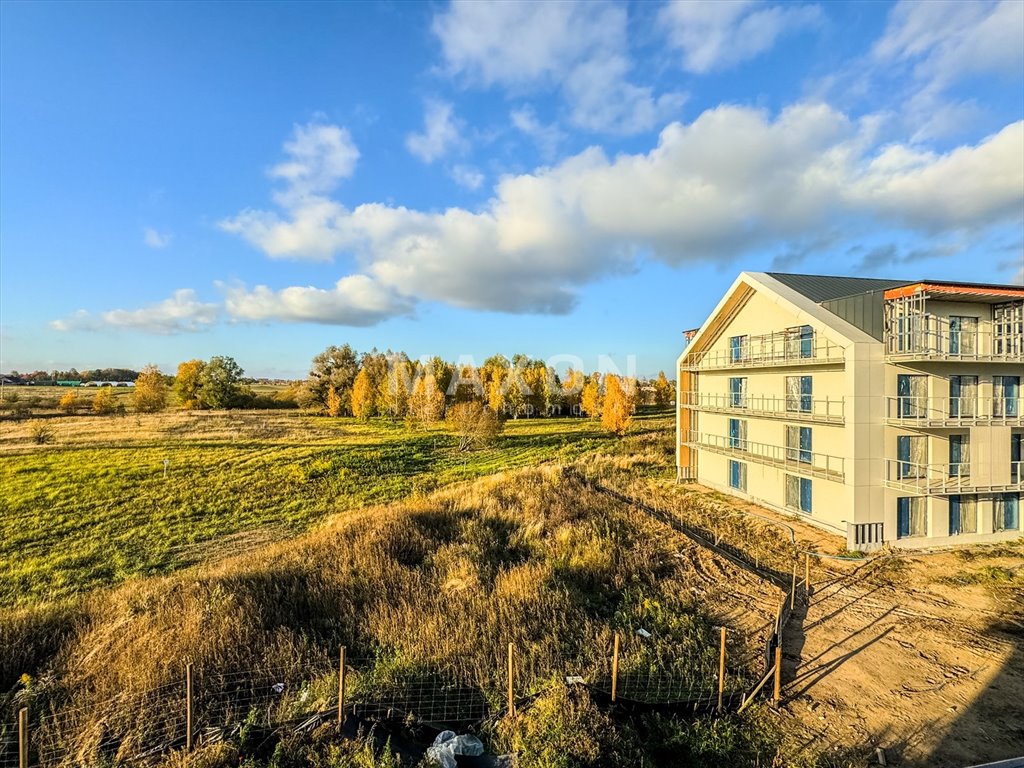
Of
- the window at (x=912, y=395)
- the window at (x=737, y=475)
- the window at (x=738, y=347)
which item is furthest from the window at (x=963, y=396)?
the window at (x=737, y=475)

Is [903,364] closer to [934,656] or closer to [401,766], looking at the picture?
[934,656]

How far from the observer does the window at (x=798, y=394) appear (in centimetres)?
1834

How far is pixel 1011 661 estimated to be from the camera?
29.6 feet

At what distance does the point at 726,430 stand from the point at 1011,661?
15242 mm

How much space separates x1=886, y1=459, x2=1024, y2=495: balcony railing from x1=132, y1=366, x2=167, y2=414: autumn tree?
7381cm

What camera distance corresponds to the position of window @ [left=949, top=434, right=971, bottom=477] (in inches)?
635

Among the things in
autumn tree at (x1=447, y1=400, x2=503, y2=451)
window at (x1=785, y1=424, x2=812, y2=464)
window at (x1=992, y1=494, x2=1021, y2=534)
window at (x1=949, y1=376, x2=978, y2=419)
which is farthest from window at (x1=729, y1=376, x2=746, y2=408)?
autumn tree at (x1=447, y1=400, x2=503, y2=451)

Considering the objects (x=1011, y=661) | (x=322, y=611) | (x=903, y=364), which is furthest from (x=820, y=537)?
(x=322, y=611)

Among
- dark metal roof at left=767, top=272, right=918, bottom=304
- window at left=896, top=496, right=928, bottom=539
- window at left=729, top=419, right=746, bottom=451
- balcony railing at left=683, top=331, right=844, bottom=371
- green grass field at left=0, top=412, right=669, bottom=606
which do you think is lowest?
green grass field at left=0, top=412, right=669, bottom=606

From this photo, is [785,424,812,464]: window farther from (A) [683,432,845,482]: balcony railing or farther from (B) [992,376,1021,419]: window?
(B) [992,376,1021,419]: window

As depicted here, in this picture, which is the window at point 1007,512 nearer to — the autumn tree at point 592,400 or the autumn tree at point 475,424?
the autumn tree at point 475,424

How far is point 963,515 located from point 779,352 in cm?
817

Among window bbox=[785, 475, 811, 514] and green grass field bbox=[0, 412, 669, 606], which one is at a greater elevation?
window bbox=[785, 475, 811, 514]

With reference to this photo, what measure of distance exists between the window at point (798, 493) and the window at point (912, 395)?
13.7 ft
